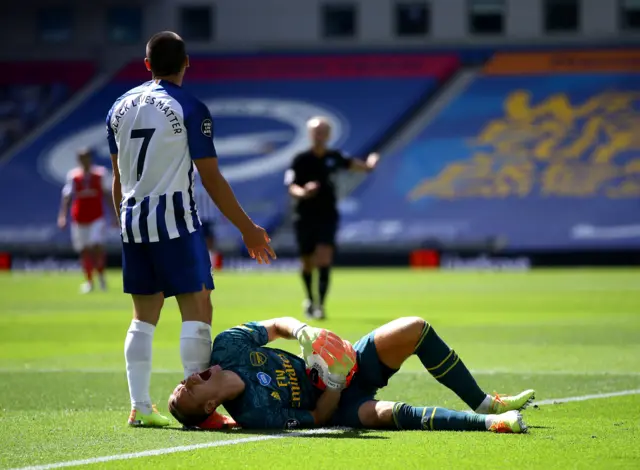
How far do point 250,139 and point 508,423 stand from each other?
34.3 meters

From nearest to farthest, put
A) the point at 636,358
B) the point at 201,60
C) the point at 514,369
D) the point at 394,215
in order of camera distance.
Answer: the point at 514,369, the point at 636,358, the point at 394,215, the point at 201,60

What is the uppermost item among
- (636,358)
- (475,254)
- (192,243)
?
(192,243)

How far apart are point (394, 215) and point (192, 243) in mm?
31087

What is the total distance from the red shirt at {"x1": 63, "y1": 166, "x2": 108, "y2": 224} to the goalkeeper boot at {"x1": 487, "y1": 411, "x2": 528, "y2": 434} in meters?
17.6

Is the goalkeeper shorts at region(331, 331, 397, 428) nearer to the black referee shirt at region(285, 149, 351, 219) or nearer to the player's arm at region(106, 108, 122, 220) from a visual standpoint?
the player's arm at region(106, 108, 122, 220)

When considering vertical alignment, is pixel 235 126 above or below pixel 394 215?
above

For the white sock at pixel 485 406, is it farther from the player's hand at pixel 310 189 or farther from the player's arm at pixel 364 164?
the player's hand at pixel 310 189

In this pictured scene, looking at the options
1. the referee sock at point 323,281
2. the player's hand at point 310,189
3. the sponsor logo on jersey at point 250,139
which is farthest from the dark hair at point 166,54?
the sponsor logo on jersey at point 250,139

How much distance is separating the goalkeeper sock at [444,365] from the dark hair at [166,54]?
195cm

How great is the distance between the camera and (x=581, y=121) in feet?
127

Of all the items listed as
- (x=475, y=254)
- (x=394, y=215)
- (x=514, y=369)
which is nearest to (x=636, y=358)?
(x=514, y=369)

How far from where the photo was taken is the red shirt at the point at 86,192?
76.0ft

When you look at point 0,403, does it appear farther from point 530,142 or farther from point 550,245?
point 530,142

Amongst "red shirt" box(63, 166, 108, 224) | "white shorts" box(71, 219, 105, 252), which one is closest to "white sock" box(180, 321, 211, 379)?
"red shirt" box(63, 166, 108, 224)
